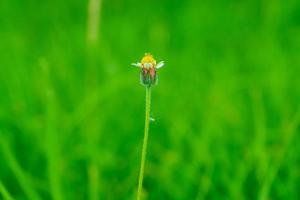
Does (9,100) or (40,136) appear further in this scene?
(9,100)

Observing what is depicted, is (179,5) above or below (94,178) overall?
above

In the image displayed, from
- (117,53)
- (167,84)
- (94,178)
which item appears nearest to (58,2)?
(117,53)

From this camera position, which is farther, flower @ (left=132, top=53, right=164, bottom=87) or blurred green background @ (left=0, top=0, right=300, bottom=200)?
blurred green background @ (left=0, top=0, right=300, bottom=200)

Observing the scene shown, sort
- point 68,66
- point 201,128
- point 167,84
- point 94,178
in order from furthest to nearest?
point 68,66 → point 167,84 → point 201,128 → point 94,178

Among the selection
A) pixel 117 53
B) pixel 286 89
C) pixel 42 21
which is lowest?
pixel 286 89

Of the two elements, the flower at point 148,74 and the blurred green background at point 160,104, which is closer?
the flower at point 148,74

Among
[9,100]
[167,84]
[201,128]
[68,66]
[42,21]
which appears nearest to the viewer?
[201,128]

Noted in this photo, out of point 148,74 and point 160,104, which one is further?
point 160,104

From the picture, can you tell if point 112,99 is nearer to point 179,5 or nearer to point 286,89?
point 286,89
